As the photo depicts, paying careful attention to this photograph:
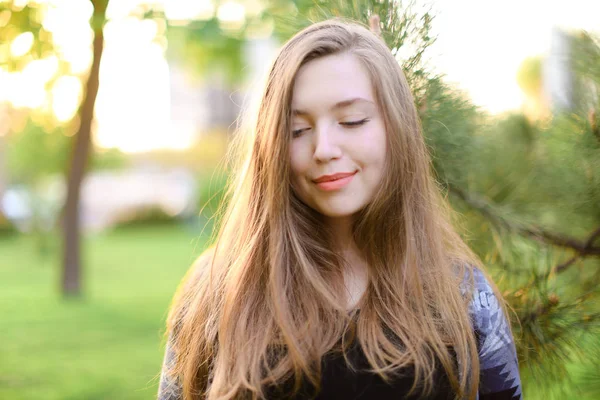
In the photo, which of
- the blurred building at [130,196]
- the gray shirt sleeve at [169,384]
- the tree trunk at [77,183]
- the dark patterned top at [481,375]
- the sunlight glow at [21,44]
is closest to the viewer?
the dark patterned top at [481,375]

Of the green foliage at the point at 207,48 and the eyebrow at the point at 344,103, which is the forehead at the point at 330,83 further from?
the green foliage at the point at 207,48

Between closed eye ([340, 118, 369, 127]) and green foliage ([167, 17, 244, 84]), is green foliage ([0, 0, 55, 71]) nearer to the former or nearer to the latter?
green foliage ([167, 17, 244, 84])

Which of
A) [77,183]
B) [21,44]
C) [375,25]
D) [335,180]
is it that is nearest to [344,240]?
[335,180]

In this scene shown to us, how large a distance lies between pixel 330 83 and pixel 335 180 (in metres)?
0.20

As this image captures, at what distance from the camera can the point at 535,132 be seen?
2.31m

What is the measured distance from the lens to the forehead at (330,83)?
1.30 m

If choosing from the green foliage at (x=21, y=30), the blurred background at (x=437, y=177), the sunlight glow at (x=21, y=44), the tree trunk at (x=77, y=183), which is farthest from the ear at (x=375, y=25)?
the tree trunk at (x=77, y=183)

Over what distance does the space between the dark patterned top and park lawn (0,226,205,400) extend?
1.92 ft

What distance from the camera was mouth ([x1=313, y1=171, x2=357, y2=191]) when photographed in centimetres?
131

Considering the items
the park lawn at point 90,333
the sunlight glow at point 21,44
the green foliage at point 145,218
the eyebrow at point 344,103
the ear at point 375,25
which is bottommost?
the green foliage at point 145,218

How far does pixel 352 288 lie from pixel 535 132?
4.06 feet

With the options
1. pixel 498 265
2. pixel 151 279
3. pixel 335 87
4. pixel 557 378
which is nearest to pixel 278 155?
pixel 335 87

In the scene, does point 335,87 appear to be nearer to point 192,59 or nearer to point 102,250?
point 192,59

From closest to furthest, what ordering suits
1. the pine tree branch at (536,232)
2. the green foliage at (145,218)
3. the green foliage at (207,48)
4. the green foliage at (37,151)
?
1. the pine tree branch at (536,232)
2. the green foliage at (207,48)
3. the green foliage at (37,151)
4. the green foliage at (145,218)
